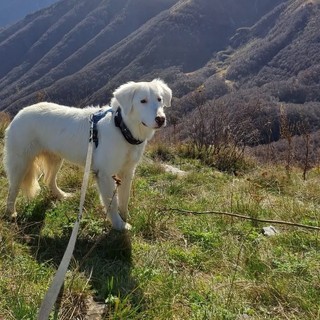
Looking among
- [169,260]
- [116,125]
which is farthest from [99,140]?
[169,260]

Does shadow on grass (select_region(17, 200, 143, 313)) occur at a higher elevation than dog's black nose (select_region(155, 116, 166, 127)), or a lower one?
lower

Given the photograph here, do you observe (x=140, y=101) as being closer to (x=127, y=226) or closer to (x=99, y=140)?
(x=99, y=140)

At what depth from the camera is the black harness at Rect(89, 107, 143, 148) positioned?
438cm

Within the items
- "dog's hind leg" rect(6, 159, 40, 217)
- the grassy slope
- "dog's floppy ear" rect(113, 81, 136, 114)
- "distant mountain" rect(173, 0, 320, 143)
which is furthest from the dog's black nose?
"distant mountain" rect(173, 0, 320, 143)

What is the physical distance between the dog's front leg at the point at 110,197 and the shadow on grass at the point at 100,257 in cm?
16

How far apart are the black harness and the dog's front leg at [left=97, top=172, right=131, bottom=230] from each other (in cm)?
39

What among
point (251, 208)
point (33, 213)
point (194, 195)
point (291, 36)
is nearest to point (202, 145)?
point (194, 195)

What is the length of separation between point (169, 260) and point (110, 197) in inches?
38.4

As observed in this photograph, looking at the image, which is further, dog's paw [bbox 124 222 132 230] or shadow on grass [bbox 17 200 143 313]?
dog's paw [bbox 124 222 132 230]

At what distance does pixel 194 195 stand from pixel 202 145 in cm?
329

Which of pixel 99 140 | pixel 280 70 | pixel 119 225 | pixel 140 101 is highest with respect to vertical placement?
pixel 140 101

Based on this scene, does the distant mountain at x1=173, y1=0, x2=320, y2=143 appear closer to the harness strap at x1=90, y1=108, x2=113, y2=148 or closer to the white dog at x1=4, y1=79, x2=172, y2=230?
the white dog at x1=4, y1=79, x2=172, y2=230

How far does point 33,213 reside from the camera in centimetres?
484

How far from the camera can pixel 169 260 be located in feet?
12.8
